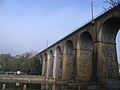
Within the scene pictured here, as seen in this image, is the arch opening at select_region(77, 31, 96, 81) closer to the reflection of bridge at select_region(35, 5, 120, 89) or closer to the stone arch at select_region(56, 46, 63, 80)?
the reflection of bridge at select_region(35, 5, 120, 89)

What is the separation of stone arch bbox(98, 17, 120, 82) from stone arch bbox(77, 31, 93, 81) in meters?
5.90

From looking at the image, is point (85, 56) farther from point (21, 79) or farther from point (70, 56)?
point (21, 79)

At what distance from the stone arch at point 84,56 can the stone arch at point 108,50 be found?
19.4ft

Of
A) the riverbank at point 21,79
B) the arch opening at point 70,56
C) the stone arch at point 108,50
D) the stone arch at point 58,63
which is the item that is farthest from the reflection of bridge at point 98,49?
the stone arch at point 58,63

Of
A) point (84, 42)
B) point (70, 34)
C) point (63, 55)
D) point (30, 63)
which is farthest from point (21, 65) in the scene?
point (84, 42)

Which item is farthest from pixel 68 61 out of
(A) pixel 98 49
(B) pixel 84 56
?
(A) pixel 98 49

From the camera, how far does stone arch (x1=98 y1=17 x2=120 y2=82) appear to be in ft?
86.2

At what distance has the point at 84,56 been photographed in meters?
34.9

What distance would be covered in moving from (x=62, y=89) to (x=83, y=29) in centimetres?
1165

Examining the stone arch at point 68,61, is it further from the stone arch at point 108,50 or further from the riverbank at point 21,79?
the stone arch at point 108,50

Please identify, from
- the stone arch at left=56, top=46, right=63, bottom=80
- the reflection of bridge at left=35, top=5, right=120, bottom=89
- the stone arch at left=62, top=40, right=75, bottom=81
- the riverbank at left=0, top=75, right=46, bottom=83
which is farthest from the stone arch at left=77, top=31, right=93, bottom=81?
the stone arch at left=56, top=46, right=63, bottom=80

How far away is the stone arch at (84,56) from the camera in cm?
3381

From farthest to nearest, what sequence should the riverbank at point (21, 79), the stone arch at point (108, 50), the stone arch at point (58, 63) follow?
1. the stone arch at point (58, 63)
2. the riverbank at point (21, 79)
3. the stone arch at point (108, 50)

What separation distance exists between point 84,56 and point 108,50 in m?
7.41
